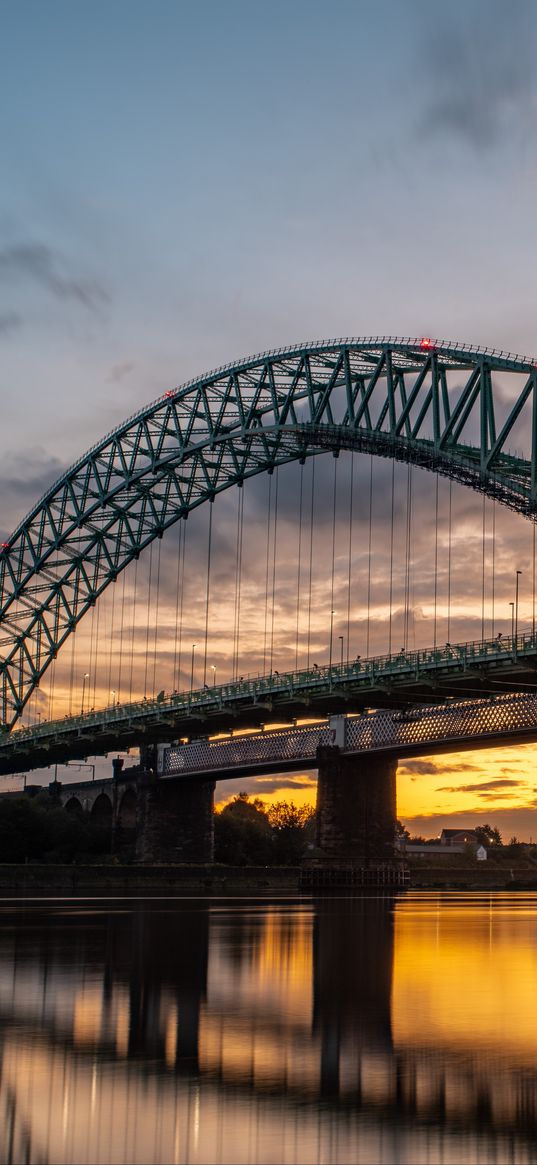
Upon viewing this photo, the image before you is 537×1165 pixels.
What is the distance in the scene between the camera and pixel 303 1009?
69.4 feet

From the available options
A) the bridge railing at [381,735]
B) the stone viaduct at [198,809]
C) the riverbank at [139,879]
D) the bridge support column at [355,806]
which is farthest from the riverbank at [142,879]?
the bridge railing at [381,735]

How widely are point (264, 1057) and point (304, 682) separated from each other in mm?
79141

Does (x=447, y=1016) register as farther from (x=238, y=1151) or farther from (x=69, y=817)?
(x=69, y=817)

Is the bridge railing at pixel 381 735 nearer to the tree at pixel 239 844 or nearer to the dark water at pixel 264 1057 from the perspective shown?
the tree at pixel 239 844

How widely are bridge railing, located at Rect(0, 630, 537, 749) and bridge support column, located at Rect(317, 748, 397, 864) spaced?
10738mm

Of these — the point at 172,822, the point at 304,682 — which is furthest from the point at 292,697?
the point at 172,822

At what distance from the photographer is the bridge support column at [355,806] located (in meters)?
107

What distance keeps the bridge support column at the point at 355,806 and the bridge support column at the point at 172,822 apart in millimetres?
23592

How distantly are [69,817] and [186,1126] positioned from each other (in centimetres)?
13223

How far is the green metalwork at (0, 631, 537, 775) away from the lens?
7819 cm

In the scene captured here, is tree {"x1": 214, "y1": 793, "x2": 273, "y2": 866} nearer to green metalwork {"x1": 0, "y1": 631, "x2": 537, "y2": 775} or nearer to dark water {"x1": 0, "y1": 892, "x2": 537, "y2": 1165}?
green metalwork {"x1": 0, "y1": 631, "x2": 537, "y2": 775}

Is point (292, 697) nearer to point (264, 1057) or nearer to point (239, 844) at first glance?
point (239, 844)

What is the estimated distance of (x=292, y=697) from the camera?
96.8 m

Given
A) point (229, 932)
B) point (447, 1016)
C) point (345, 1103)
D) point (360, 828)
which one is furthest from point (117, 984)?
point (360, 828)
